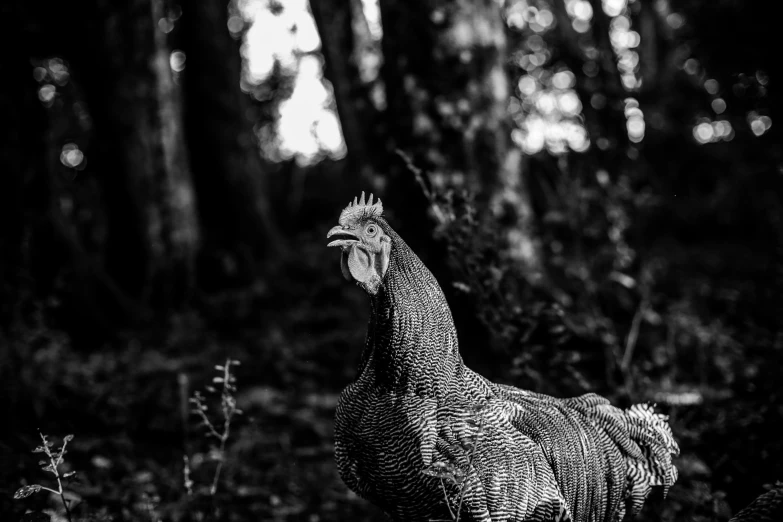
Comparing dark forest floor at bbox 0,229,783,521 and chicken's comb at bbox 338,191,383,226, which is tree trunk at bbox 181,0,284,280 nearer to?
dark forest floor at bbox 0,229,783,521

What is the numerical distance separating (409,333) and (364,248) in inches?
17.6

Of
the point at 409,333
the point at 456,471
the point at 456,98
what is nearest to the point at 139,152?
the point at 456,98

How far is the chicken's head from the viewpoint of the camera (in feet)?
9.34

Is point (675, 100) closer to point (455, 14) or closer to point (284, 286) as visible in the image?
point (284, 286)

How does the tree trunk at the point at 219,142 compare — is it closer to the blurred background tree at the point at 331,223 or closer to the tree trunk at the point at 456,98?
the blurred background tree at the point at 331,223

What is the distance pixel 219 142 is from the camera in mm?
10570

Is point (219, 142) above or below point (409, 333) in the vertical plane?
above

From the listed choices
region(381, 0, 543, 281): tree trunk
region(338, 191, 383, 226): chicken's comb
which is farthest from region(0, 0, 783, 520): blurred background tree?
region(338, 191, 383, 226): chicken's comb

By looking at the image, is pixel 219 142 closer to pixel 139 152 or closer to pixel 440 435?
pixel 139 152

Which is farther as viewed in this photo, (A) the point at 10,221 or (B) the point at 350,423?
(A) the point at 10,221

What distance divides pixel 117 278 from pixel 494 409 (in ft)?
23.2

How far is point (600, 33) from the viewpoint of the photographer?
8047 mm

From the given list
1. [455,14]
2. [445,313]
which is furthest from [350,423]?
[455,14]

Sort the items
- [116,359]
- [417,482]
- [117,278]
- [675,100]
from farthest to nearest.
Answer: [675,100]
[117,278]
[116,359]
[417,482]
